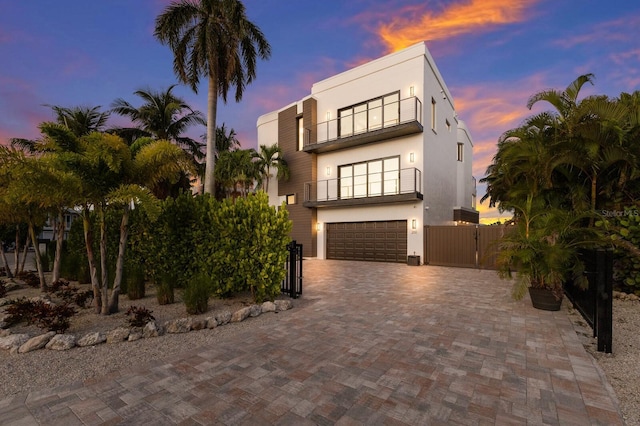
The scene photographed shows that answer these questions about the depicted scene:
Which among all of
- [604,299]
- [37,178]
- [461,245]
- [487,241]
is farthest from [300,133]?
[604,299]

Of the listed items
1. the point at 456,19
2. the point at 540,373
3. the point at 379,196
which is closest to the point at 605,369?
the point at 540,373

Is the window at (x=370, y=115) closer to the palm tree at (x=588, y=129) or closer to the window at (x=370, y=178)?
the window at (x=370, y=178)

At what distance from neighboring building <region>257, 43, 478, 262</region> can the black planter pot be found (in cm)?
789

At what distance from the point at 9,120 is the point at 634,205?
2767 cm

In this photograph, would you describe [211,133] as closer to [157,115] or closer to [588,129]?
[157,115]

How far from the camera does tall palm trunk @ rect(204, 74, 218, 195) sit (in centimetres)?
1109

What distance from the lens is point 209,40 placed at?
10734 millimetres

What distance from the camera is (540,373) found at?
321 centimetres

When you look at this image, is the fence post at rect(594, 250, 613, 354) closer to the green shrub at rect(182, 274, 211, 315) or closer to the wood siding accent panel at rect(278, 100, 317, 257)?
the green shrub at rect(182, 274, 211, 315)

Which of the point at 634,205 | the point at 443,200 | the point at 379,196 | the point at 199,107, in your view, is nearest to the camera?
the point at 634,205

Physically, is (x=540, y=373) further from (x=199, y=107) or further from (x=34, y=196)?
(x=199, y=107)

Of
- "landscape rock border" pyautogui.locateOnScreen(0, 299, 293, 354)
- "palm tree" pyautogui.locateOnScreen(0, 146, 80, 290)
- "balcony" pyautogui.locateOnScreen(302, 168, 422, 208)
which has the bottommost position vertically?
"landscape rock border" pyautogui.locateOnScreen(0, 299, 293, 354)

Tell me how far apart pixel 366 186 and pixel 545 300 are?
1086 cm

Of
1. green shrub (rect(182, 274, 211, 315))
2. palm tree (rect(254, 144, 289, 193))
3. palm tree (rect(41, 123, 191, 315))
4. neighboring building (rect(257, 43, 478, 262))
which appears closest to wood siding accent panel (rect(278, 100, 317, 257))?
neighboring building (rect(257, 43, 478, 262))
